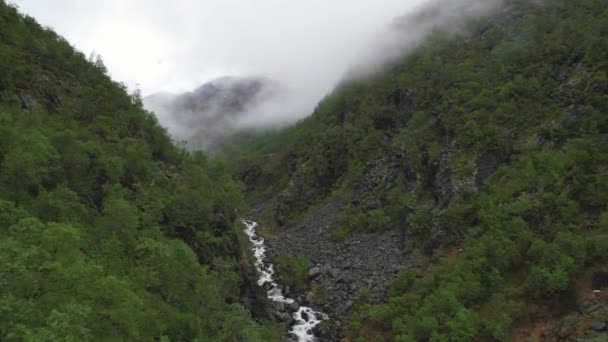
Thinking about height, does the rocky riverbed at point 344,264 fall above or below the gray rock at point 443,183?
below

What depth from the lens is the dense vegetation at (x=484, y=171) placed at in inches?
1372

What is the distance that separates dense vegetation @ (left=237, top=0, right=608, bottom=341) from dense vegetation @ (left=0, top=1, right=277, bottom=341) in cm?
1860

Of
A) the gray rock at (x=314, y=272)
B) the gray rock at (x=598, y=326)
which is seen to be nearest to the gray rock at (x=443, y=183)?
the gray rock at (x=314, y=272)

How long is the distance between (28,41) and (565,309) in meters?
55.4

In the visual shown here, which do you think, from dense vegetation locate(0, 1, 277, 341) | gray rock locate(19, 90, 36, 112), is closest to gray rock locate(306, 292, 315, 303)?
dense vegetation locate(0, 1, 277, 341)

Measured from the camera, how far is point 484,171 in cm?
4928

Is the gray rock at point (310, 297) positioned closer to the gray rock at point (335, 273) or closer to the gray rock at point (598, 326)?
the gray rock at point (335, 273)

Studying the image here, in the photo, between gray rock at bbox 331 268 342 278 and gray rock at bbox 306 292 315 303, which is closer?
gray rock at bbox 306 292 315 303

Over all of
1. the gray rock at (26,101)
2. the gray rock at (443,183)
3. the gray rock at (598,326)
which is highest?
the gray rock at (26,101)

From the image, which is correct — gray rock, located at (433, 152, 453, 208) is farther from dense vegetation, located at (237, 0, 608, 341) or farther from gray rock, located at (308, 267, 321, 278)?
gray rock, located at (308, 267, 321, 278)

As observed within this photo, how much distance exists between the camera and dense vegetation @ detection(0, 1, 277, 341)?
15141 mm

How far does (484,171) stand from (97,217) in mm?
41617

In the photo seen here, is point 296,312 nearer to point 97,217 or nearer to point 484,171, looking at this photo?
point 97,217

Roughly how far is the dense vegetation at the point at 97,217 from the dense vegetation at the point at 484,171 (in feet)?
61.0
